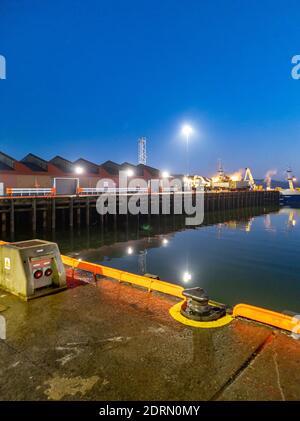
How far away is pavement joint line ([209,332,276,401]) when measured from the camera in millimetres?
3205

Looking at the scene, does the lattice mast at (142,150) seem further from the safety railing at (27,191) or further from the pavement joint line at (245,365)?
the pavement joint line at (245,365)

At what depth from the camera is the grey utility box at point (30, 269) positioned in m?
5.78

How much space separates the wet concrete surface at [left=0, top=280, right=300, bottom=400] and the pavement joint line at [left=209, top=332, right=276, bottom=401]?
1 centimetres

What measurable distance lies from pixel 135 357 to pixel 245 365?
147 centimetres

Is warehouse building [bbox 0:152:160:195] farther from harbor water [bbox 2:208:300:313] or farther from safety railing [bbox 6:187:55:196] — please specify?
harbor water [bbox 2:208:300:313]

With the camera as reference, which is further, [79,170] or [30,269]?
[79,170]

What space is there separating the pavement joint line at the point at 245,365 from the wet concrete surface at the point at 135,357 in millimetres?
11

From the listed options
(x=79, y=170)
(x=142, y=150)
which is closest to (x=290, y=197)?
(x=142, y=150)

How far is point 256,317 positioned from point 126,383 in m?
2.72

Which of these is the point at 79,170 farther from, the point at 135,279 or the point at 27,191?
the point at 135,279

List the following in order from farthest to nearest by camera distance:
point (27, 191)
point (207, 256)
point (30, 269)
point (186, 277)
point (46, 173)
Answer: point (46, 173) → point (27, 191) → point (207, 256) → point (186, 277) → point (30, 269)

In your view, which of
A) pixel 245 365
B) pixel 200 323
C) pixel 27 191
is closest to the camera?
pixel 245 365

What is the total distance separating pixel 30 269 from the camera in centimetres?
583

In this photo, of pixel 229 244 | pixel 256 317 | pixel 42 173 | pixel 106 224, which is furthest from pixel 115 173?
pixel 256 317
